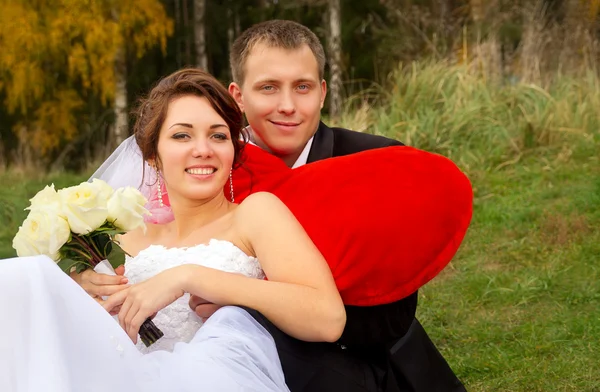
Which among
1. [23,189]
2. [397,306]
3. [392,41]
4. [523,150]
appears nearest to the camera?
[397,306]

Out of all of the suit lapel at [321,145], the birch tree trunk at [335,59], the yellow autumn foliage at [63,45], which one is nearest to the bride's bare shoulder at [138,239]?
the suit lapel at [321,145]

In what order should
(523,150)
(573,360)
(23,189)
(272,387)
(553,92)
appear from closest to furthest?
1. (272,387)
2. (573,360)
3. (523,150)
4. (553,92)
5. (23,189)

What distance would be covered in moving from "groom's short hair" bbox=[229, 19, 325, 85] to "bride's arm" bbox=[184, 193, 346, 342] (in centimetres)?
136

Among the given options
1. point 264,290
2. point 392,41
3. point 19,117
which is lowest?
point 19,117

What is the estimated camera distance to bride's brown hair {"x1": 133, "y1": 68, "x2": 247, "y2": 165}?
10.1 feet

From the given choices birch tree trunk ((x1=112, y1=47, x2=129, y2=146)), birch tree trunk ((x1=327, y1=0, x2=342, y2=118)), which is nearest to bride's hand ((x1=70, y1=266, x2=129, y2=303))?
birch tree trunk ((x1=327, y1=0, x2=342, y2=118))

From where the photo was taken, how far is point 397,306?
119 inches

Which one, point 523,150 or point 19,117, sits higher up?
point 523,150

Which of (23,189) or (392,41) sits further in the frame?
(392,41)

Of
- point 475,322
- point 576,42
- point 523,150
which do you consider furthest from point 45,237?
point 576,42

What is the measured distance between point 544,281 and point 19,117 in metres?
14.0

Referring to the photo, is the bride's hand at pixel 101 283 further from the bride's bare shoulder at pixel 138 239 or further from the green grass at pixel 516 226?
the green grass at pixel 516 226

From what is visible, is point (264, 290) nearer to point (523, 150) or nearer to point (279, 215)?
point (279, 215)

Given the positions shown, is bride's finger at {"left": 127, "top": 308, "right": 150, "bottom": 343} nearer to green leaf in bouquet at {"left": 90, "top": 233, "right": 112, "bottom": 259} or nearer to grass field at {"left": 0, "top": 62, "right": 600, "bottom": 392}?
green leaf in bouquet at {"left": 90, "top": 233, "right": 112, "bottom": 259}
